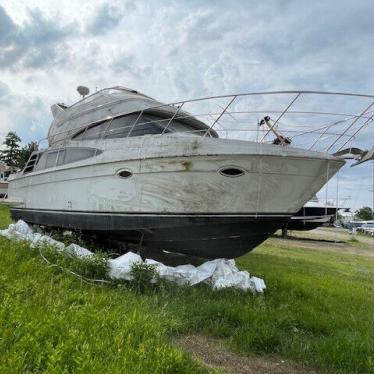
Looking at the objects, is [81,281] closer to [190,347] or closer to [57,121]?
[190,347]

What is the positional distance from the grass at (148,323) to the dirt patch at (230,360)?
0.42 feet

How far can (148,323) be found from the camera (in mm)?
3586

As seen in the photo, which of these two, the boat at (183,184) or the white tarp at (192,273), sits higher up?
the boat at (183,184)

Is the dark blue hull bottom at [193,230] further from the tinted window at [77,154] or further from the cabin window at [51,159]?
the cabin window at [51,159]

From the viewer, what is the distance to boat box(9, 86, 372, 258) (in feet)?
19.6

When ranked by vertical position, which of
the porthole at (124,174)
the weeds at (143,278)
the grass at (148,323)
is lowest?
Answer: the grass at (148,323)

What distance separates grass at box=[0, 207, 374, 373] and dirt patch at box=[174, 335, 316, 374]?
128 millimetres

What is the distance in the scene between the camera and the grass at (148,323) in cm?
282

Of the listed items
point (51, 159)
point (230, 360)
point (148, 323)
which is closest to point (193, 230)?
point (148, 323)

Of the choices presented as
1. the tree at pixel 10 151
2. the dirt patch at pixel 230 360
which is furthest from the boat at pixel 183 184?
the tree at pixel 10 151

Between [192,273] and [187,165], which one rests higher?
[187,165]

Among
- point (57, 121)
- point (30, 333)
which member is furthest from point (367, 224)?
point (30, 333)

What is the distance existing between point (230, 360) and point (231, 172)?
3.11 m

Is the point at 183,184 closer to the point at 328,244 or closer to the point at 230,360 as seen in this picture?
the point at 230,360
